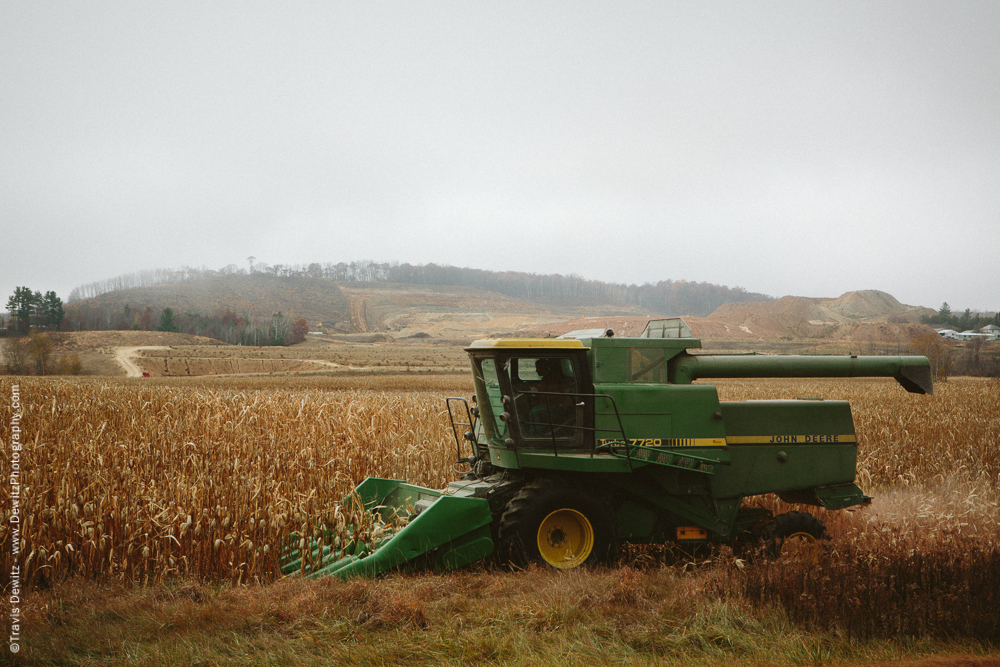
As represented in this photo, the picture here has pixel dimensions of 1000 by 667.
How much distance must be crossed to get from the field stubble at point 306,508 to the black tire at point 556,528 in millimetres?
1097

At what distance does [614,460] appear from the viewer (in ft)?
20.8

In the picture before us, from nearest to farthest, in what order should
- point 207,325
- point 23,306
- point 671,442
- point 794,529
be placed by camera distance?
point 671,442 < point 794,529 < point 23,306 < point 207,325

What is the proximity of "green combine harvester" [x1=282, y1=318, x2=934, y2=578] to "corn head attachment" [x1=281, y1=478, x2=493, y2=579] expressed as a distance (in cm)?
1

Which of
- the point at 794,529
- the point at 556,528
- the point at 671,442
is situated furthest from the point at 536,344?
the point at 794,529

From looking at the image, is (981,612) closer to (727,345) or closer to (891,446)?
(891,446)

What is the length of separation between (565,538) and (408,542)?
1.62m

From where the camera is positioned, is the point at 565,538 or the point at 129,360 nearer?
the point at 565,538

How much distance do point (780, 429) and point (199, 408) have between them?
1097 cm

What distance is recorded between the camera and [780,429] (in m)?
7.08

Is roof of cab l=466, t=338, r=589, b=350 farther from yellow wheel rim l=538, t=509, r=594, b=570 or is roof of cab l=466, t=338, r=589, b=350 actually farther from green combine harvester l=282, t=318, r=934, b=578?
yellow wheel rim l=538, t=509, r=594, b=570

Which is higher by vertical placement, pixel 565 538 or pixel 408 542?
pixel 408 542

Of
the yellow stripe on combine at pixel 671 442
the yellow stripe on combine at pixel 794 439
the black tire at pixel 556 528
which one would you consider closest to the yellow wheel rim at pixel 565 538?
the black tire at pixel 556 528

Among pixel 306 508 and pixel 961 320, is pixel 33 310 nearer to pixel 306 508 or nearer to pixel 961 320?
pixel 306 508

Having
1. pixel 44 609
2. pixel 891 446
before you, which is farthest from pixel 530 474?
pixel 891 446
